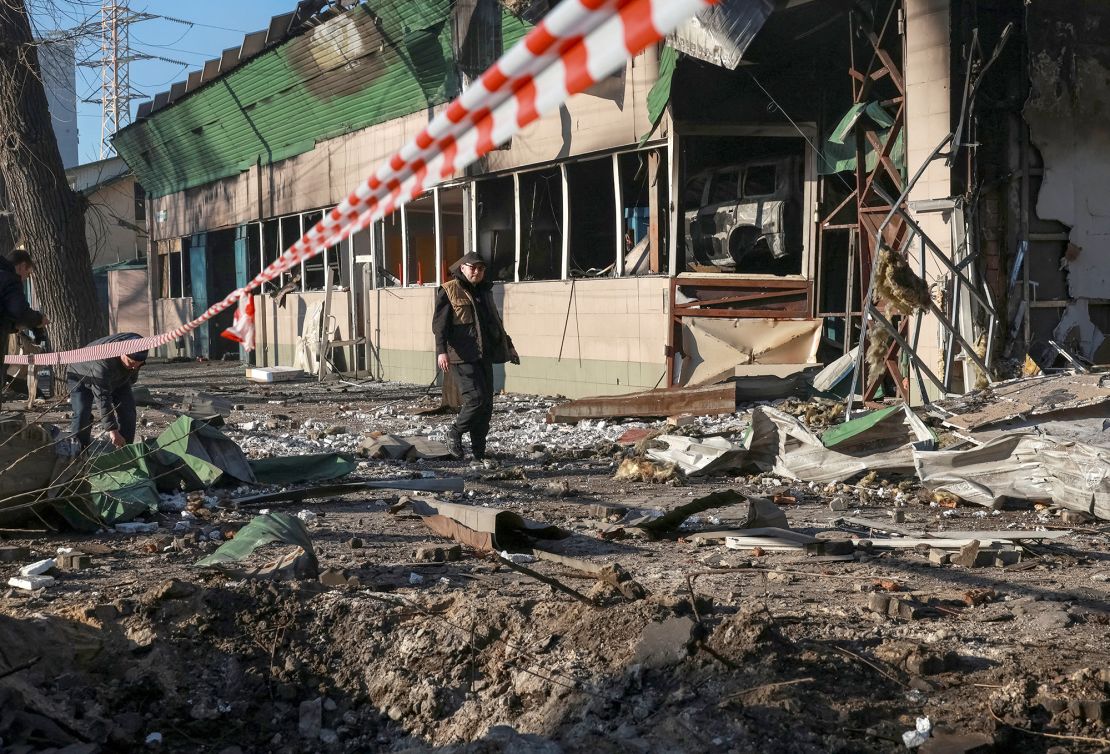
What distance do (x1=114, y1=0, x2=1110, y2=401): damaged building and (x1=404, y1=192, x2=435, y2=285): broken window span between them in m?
0.06

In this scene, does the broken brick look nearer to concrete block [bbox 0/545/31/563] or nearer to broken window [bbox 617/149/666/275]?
concrete block [bbox 0/545/31/563]

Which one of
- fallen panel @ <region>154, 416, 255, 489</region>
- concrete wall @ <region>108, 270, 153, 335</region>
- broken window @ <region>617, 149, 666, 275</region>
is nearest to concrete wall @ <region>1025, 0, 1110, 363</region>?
broken window @ <region>617, 149, 666, 275</region>

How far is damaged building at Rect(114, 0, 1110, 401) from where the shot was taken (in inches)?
409

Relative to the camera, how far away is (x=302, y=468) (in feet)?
29.1

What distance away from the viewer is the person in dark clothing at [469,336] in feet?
31.7

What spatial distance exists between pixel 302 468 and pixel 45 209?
23.5ft

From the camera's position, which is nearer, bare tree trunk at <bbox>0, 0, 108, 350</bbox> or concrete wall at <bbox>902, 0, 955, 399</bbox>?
concrete wall at <bbox>902, 0, 955, 399</bbox>

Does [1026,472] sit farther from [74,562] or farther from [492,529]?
[74,562]

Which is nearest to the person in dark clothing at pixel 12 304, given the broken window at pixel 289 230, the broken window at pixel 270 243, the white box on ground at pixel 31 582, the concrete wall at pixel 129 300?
the white box on ground at pixel 31 582

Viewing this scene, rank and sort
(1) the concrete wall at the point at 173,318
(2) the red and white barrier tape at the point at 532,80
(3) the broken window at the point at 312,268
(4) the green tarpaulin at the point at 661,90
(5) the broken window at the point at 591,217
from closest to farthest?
(2) the red and white barrier tape at the point at 532,80 < (4) the green tarpaulin at the point at 661,90 < (5) the broken window at the point at 591,217 < (3) the broken window at the point at 312,268 < (1) the concrete wall at the point at 173,318

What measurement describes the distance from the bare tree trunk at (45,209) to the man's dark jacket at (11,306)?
5.61 meters

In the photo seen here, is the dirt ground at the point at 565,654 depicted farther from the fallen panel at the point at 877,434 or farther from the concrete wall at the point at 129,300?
the concrete wall at the point at 129,300

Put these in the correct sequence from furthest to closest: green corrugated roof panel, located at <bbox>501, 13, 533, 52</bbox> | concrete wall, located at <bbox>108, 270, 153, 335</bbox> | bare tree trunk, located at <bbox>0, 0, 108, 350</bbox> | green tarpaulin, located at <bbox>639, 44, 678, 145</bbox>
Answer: concrete wall, located at <bbox>108, 270, 153, 335</bbox>, green corrugated roof panel, located at <bbox>501, 13, 533, 52</bbox>, bare tree trunk, located at <bbox>0, 0, 108, 350</bbox>, green tarpaulin, located at <bbox>639, 44, 678, 145</bbox>

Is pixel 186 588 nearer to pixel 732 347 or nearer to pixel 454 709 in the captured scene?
pixel 454 709
